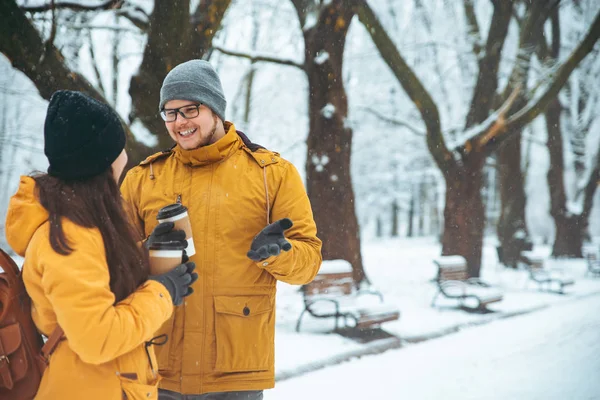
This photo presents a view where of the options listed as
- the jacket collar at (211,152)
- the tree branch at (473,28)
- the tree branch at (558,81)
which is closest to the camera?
the jacket collar at (211,152)

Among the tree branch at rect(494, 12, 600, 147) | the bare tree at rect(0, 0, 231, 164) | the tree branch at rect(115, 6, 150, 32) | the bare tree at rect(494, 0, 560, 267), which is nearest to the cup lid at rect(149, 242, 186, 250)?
the bare tree at rect(0, 0, 231, 164)

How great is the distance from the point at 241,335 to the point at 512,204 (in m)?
14.6

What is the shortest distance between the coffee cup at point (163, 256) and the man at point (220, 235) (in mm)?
358

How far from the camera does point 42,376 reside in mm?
1529

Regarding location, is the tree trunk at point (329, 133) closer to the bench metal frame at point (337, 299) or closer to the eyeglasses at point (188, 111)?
the bench metal frame at point (337, 299)

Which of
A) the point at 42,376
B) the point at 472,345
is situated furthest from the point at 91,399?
the point at 472,345

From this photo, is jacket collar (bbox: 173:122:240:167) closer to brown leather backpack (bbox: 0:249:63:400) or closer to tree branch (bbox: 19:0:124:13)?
brown leather backpack (bbox: 0:249:63:400)

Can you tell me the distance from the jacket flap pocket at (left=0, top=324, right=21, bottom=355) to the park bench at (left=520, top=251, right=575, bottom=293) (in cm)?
1097

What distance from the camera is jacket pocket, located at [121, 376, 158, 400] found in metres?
1.54

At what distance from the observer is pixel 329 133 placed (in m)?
7.89

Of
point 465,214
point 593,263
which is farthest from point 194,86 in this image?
point 593,263

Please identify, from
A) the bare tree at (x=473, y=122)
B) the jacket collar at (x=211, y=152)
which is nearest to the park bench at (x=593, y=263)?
the bare tree at (x=473, y=122)

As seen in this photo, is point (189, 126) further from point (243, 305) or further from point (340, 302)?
point (340, 302)

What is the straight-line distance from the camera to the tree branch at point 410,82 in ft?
29.2
